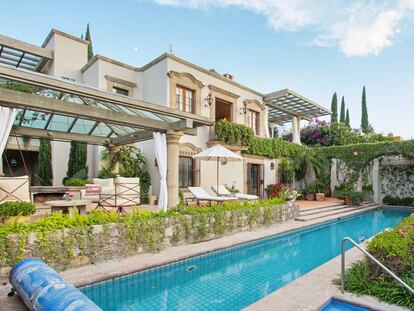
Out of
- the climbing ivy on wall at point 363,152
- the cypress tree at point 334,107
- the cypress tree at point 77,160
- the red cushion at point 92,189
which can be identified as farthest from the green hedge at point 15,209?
the cypress tree at point 334,107

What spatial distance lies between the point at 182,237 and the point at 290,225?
4.32 metres

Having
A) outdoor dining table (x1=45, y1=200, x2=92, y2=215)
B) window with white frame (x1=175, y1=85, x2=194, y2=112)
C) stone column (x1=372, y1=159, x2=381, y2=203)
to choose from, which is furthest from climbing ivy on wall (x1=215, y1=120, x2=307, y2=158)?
outdoor dining table (x1=45, y1=200, x2=92, y2=215)

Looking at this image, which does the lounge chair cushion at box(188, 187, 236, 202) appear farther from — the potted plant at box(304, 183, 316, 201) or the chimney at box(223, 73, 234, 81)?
the potted plant at box(304, 183, 316, 201)

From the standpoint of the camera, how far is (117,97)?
6.25m

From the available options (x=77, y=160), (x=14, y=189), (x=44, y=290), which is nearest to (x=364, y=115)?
(x=77, y=160)

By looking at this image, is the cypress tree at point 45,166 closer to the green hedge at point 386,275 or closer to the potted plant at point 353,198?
the green hedge at point 386,275

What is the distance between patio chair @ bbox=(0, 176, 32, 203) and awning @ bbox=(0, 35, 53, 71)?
26.3 ft

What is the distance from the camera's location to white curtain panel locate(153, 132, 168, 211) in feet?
24.6

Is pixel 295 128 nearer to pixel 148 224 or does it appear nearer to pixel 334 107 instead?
pixel 148 224

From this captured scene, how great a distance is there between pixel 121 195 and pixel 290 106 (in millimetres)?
13376

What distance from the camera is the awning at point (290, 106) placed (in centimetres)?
1554

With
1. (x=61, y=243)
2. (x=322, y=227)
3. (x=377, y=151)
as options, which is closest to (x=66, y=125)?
(x=61, y=243)

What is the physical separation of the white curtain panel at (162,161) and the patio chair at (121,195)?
2.30 feet

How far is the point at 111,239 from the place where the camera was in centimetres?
527
